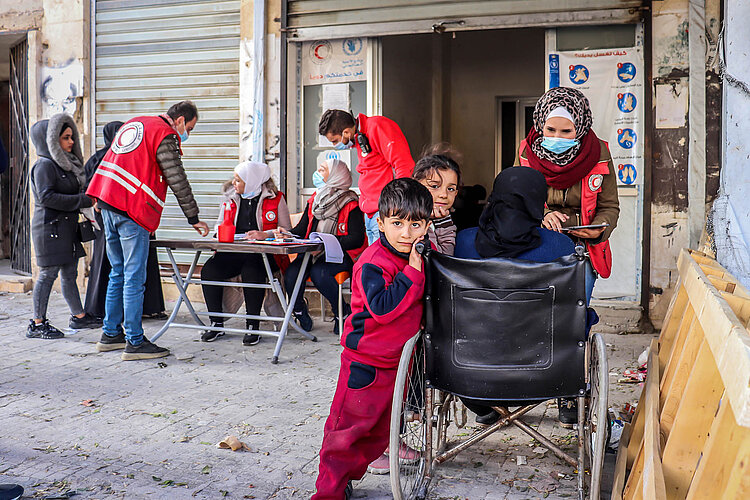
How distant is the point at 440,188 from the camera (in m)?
3.66

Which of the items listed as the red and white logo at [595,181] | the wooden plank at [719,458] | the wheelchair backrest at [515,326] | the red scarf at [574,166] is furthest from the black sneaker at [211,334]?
the wooden plank at [719,458]

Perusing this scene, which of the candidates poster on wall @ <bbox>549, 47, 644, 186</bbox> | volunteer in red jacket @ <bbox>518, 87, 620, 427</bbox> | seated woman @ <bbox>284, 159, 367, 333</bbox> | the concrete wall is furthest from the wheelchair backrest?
poster on wall @ <bbox>549, 47, 644, 186</bbox>

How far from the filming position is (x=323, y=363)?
5.36 metres

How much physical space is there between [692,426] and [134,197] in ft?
13.5

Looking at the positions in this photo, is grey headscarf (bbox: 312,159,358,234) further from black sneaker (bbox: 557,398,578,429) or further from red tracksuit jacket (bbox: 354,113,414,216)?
black sneaker (bbox: 557,398,578,429)

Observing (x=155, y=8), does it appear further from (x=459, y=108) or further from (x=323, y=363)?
(x=459, y=108)

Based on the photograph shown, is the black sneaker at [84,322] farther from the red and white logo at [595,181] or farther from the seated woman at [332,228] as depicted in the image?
the red and white logo at [595,181]

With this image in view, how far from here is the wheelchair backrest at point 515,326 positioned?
2.75 meters

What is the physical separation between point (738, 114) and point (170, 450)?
440 cm

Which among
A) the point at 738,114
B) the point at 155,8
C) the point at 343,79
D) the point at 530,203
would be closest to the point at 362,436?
the point at 530,203

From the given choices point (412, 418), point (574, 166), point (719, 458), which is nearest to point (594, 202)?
point (574, 166)

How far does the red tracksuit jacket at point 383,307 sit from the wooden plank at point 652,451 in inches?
36.2

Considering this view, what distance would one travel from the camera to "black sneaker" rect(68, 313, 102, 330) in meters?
6.45

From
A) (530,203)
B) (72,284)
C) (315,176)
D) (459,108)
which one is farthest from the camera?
(459,108)
